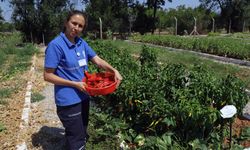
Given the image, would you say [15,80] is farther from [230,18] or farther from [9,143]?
[230,18]

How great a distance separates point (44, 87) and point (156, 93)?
17.1 ft

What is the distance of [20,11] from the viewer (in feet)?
97.3

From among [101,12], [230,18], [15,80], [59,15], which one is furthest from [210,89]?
[230,18]

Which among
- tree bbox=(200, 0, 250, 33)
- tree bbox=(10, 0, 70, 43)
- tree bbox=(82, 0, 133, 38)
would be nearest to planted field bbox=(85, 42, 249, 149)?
tree bbox=(10, 0, 70, 43)

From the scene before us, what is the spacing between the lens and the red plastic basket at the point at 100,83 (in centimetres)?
348

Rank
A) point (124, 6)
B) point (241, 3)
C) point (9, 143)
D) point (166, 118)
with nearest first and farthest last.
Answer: point (166, 118) → point (9, 143) → point (124, 6) → point (241, 3)

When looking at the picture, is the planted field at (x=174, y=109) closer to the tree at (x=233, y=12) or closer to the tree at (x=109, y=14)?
the tree at (x=109, y=14)

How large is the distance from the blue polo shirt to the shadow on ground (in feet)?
4.44

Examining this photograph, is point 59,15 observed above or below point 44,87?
above

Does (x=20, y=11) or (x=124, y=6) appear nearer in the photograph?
(x=20, y=11)

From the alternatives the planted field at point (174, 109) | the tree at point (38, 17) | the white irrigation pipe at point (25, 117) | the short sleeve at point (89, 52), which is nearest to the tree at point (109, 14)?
the tree at point (38, 17)

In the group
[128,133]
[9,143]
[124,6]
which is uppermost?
[124,6]

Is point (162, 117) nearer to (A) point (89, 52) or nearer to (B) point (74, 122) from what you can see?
(B) point (74, 122)

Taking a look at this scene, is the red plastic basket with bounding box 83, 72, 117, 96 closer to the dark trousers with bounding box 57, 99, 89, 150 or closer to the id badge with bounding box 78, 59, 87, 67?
the id badge with bounding box 78, 59, 87, 67
